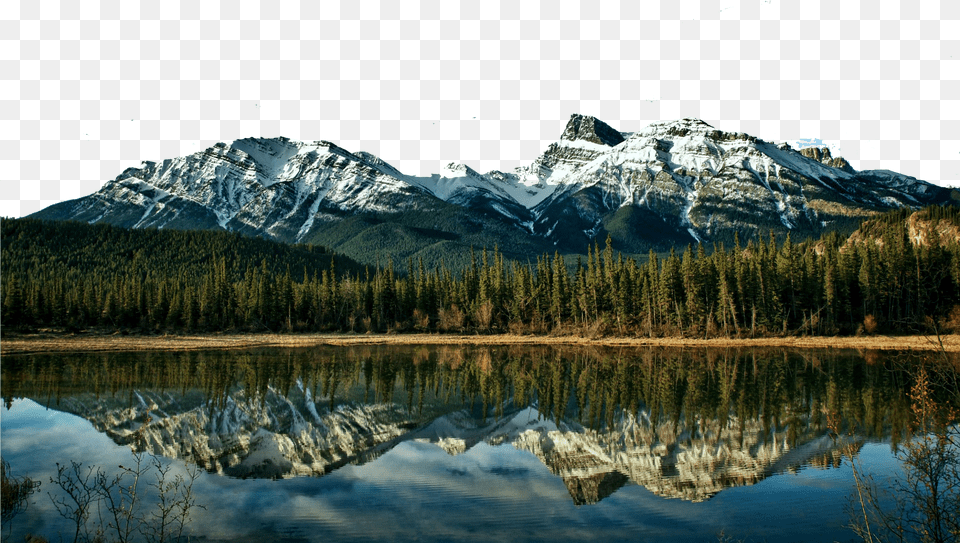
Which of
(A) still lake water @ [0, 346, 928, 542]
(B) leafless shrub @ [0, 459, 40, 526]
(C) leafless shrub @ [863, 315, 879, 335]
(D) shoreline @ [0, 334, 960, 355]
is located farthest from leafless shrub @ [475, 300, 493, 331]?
(B) leafless shrub @ [0, 459, 40, 526]

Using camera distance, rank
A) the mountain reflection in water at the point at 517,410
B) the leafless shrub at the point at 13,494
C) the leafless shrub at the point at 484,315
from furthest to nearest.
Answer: the leafless shrub at the point at 484,315 → the mountain reflection in water at the point at 517,410 → the leafless shrub at the point at 13,494

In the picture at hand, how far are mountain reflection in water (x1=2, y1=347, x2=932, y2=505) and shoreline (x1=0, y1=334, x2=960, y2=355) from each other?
14.8 meters

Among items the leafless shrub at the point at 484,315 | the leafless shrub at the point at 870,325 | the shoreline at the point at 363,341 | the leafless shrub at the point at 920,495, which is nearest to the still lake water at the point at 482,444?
the leafless shrub at the point at 920,495

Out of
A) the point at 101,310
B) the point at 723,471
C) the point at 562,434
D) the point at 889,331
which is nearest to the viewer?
the point at 723,471

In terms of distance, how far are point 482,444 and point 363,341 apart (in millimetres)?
63502

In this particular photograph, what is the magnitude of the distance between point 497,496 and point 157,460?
48.4 feet

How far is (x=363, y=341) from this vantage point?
90.4 m

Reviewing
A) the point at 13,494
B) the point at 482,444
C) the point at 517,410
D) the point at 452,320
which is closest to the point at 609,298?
the point at 452,320

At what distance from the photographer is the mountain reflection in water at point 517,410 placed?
2503 centimetres

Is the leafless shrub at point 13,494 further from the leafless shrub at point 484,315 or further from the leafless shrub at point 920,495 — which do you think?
the leafless shrub at point 484,315

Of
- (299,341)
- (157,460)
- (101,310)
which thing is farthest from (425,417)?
(101,310)

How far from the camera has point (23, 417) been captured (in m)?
35.4

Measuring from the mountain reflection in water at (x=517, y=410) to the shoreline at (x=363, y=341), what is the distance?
48.5 ft

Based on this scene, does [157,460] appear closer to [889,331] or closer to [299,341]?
[299,341]
